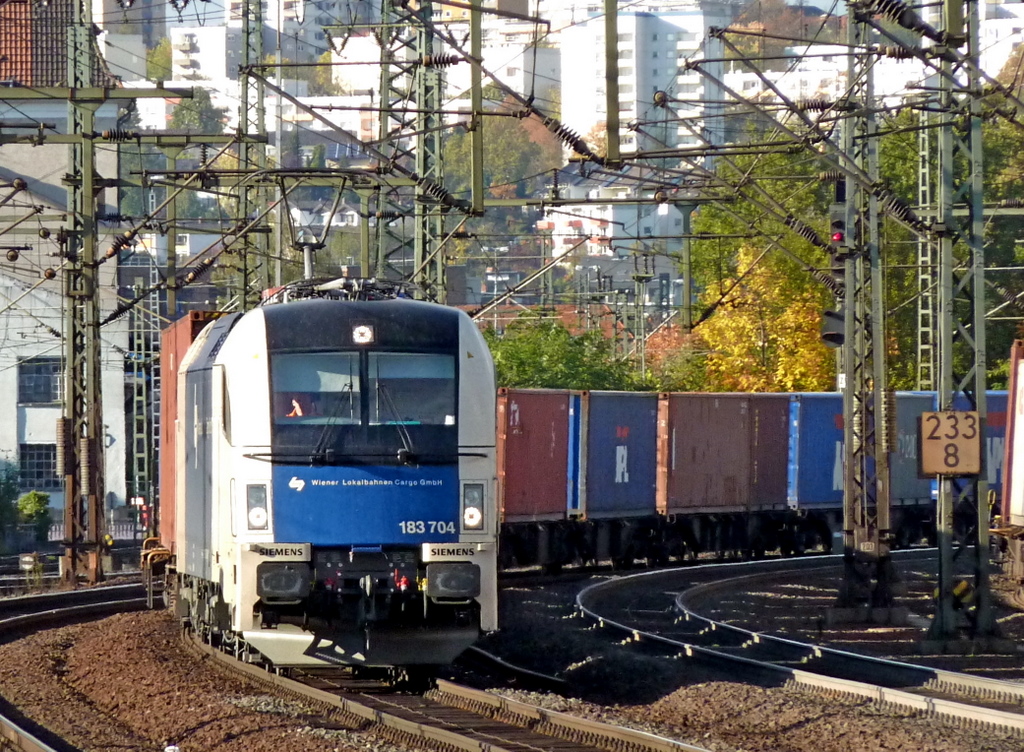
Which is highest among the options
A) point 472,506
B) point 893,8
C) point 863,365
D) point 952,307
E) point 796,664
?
point 893,8

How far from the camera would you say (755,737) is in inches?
450

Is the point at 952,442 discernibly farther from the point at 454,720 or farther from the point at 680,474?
the point at 680,474

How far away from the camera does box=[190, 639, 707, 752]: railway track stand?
10.7 metres

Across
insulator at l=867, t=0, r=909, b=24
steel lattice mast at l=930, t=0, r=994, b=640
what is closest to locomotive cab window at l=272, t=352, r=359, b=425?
insulator at l=867, t=0, r=909, b=24

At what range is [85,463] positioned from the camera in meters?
25.6

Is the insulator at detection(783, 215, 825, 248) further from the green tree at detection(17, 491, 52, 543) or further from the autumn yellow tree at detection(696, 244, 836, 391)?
the green tree at detection(17, 491, 52, 543)

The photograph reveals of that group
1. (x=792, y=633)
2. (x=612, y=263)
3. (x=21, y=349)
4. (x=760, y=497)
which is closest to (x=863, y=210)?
(x=792, y=633)

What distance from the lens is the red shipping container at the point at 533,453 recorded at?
26.3 m

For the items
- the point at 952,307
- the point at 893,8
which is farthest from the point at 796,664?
the point at 893,8

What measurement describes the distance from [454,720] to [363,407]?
2.46 metres

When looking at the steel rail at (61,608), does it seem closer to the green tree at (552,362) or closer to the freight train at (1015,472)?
the freight train at (1015,472)

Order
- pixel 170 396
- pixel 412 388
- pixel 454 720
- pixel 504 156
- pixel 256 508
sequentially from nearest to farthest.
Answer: pixel 454 720
pixel 256 508
pixel 412 388
pixel 170 396
pixel 504 156

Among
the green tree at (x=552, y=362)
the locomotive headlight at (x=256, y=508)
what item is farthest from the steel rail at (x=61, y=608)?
the green tree at (x=552, y=362)

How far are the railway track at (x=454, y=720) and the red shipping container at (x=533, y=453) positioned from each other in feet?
39.4
